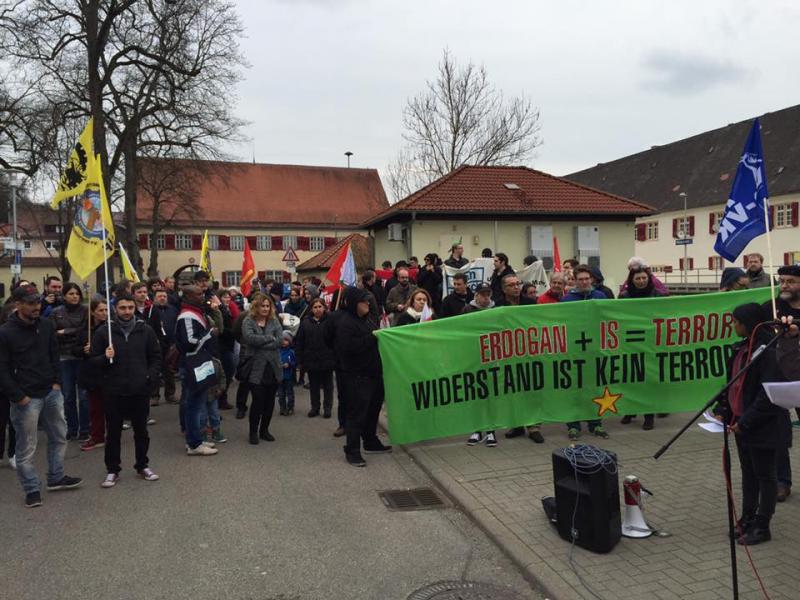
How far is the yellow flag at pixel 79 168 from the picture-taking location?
23.6 feet

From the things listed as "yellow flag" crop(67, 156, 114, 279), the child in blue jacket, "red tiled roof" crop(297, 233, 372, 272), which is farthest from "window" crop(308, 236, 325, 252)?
"yellow flag" crop(67, 156, 114, 279)

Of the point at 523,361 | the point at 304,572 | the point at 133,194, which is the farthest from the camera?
the point at 133,194

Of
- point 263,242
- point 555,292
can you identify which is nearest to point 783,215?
point 263,242

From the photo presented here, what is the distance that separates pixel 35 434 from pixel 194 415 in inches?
69.3

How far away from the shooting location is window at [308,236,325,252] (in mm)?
61062

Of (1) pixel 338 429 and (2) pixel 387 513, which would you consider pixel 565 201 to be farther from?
(2) pixel 387 513

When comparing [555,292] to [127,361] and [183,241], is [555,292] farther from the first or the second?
[183,241]

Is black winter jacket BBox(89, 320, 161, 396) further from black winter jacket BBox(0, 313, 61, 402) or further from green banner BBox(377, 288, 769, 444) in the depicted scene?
green banner BBox(377, 288, 769, 444)

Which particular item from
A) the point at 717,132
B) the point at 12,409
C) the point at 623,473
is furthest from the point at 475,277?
the point at 717,132

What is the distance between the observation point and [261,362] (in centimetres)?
797

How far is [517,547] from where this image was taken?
185 inches

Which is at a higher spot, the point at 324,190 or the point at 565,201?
the point at 324,190

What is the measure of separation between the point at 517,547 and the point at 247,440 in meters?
4.44

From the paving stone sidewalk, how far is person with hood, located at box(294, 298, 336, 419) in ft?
7.53
